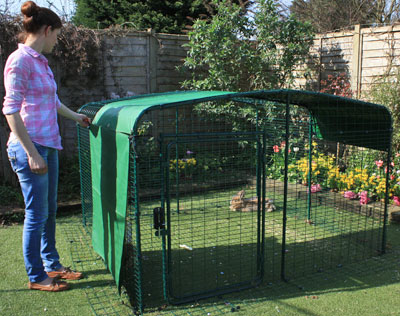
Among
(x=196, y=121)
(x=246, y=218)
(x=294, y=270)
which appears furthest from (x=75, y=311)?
(x=196, y=121)

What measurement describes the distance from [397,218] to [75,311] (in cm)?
378

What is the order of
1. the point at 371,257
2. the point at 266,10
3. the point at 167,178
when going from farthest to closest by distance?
the point at 266,10 < the point at 371,257 < the point at 167,178

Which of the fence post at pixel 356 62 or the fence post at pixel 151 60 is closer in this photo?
the fence post at pixel 356 62

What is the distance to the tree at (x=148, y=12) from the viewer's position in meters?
11.1

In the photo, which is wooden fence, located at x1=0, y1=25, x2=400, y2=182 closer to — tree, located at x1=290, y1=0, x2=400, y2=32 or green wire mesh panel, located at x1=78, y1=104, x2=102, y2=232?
green wire mesh panel, located at x1=78, y1=104, x2=102, y2=232

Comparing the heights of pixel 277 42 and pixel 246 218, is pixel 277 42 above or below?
above

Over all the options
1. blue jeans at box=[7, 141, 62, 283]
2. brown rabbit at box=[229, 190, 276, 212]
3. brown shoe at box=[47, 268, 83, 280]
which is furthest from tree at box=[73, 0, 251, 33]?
brown shoe at box=[47, 268, 83, 280]

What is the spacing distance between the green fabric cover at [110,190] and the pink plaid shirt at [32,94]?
0.37 metres

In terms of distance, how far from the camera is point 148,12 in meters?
11.2

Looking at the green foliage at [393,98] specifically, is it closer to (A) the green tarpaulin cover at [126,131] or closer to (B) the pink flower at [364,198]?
(B) the pink flower at [364,198]

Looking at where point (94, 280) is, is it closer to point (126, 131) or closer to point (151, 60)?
point (126, 131)

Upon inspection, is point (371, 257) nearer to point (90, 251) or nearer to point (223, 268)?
point (223, 268)

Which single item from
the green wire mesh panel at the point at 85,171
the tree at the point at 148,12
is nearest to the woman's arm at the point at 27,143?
the green wire mesh panel at the point at 85,171

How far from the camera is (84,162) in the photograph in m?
4.33
